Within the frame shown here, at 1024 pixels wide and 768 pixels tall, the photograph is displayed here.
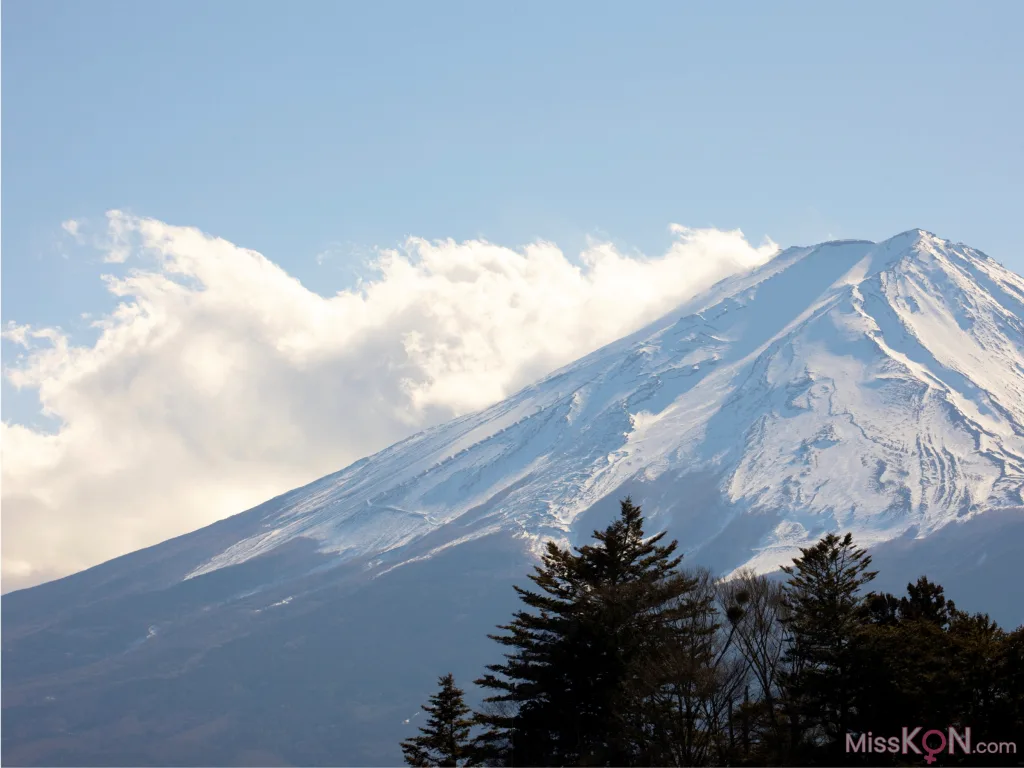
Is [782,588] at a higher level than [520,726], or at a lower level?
higher

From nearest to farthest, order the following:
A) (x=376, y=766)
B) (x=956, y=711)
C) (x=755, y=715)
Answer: (x=956, y=711) < (x=755, y=715) < (x=376, y=766)

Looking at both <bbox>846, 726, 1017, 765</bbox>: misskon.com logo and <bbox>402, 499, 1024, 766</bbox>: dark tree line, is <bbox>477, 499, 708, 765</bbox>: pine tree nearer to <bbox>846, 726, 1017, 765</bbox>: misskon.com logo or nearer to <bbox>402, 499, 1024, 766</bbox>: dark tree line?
<bbox>402, 499, 1024, 766</bbox>: dark tree line

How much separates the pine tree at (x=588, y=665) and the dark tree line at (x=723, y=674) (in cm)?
5

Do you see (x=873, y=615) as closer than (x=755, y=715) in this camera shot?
No

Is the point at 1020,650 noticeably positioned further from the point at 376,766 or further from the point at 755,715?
the point at 376,766

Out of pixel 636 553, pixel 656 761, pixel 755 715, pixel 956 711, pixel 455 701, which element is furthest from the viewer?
pixel 455 701

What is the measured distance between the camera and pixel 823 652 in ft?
137

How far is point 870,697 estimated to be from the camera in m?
39.2

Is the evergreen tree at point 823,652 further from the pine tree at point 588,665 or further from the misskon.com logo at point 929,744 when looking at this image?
A: the pine tree at point 588,665

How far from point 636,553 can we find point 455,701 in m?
11.0

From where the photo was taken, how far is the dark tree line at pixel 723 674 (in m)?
36.7

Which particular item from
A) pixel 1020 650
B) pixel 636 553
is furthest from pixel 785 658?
pixel 1020 650

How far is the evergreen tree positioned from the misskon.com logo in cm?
132

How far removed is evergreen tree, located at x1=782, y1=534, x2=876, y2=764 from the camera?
3997cm
